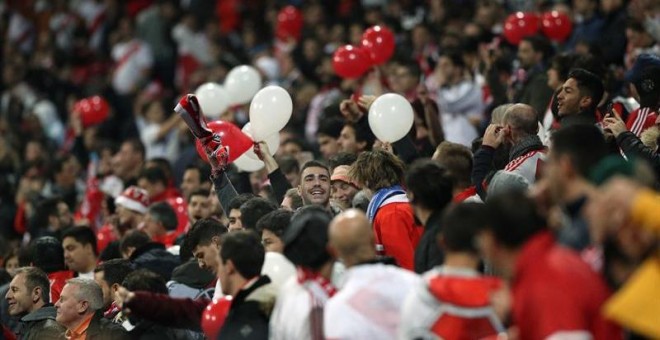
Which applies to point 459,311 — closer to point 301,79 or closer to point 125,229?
point 125,229

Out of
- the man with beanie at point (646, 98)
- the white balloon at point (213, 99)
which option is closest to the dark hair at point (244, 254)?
the man with beanie at point (646, 98)

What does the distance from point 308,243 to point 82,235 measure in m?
4.33

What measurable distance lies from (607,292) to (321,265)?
1.65 m

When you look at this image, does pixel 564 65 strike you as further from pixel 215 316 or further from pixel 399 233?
pixel 215 316

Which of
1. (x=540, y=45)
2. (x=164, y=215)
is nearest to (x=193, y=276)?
(x=164, y=215)

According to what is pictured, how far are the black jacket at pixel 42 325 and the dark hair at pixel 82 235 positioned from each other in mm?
1590

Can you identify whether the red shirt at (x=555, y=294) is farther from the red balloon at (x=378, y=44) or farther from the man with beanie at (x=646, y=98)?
the red balloon at (x=378, y=44)

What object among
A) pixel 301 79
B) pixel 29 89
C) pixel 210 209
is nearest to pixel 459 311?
pixel 210 209

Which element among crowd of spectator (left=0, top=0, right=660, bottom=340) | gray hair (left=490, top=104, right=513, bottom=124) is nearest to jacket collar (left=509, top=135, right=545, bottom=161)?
crowd of spectator (left=0, top=0, right=660, bottom=340)

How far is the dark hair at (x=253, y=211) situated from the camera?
25.7 feet

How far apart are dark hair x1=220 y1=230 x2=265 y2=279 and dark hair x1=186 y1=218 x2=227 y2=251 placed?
1664 mm

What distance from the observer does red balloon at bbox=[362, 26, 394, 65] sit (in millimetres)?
11062

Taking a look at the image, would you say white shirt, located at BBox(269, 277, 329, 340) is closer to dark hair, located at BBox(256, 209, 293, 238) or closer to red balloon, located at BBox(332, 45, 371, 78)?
dark hair, located at BBox(256, 209, 293, 238)

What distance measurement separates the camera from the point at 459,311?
5695 mm
